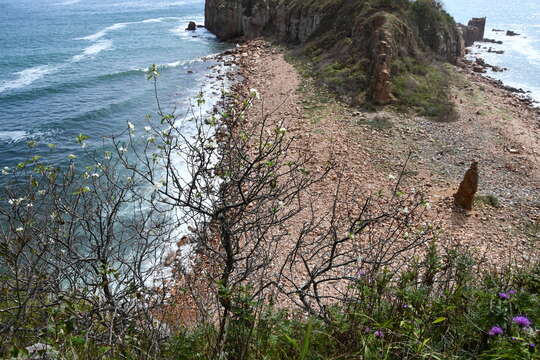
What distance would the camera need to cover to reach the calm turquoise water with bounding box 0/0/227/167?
21.1 meters

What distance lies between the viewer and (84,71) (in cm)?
3089

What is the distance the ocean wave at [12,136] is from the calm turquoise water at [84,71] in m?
0.04

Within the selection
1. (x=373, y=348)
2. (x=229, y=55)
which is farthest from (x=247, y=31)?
(x=373, y=348)

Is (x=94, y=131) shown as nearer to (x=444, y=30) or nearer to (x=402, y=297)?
(x=402, y=297)

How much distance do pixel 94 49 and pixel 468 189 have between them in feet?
121

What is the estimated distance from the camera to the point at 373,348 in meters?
3.04

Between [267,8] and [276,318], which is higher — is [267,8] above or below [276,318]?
above

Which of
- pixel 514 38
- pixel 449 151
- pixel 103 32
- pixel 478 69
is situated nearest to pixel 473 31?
pixel 514 38

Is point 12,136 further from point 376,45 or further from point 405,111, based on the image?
point 376,45

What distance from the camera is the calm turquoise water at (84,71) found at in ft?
69.1

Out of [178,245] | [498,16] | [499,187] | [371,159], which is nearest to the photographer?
[178,245]

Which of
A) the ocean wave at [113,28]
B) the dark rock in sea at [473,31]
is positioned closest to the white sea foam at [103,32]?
the ocean wave at [113,28]

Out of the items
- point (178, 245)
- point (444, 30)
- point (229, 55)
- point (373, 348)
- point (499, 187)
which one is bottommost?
point (178, 245)

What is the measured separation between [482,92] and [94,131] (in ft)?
75.9
